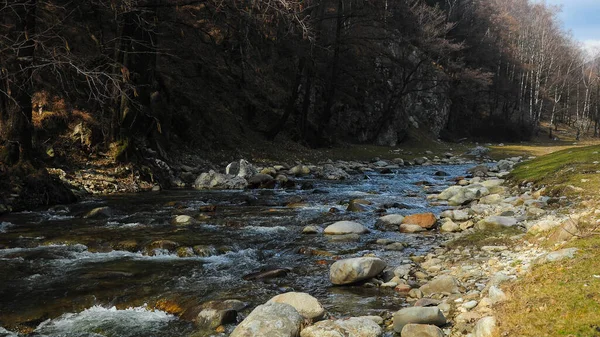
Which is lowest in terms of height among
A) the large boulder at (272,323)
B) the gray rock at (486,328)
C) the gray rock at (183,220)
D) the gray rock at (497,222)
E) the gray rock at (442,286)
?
the gray rock at (183,220)

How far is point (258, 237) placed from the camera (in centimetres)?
829

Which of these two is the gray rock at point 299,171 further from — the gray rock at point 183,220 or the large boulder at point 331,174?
the gray rock at point 183,220

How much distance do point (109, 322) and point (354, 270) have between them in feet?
9.48

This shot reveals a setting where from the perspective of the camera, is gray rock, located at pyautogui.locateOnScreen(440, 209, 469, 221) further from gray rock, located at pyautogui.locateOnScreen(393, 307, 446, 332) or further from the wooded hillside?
gray rock, located at pyautogui.locateOnScreen(393, 307, 446, 332)

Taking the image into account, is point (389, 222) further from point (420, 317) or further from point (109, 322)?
point (109, 322)

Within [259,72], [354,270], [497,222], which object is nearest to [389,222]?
[497,222]

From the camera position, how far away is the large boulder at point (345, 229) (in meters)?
8.49

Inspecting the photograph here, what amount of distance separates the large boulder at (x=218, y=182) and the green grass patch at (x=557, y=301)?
1195cm

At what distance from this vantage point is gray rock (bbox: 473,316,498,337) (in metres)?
3.45

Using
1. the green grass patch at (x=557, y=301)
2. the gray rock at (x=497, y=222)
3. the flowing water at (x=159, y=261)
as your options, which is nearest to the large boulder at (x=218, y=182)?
the flowing water at (x=159, y=261)

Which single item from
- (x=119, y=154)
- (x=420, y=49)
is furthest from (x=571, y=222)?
(x=420, y=49)

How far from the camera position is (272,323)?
3959 millimetres

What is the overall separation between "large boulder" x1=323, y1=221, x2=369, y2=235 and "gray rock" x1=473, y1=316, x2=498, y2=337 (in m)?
4.88

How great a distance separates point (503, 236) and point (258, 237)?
423 cm
